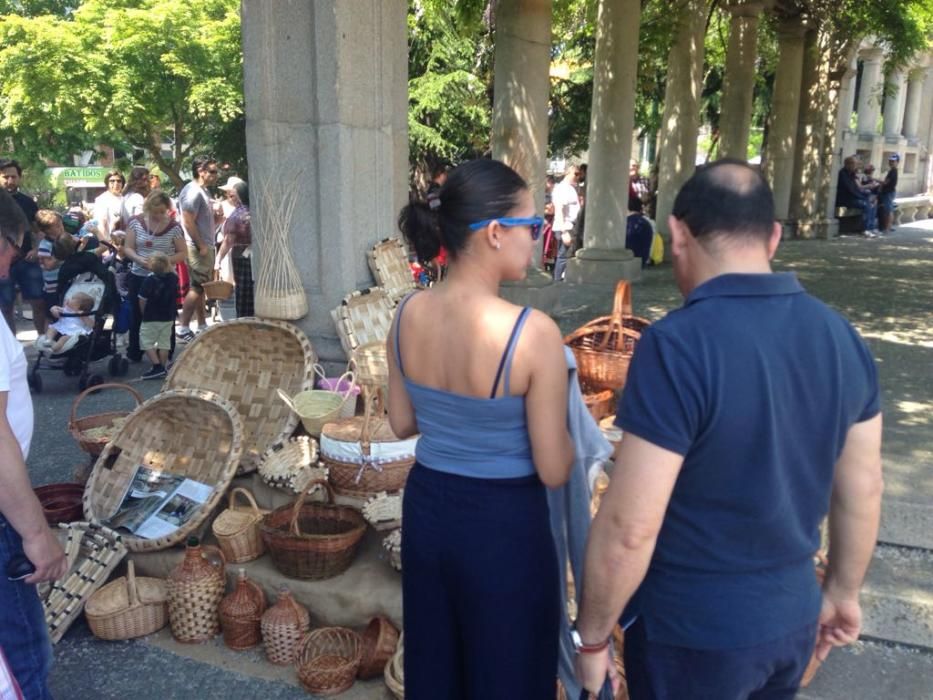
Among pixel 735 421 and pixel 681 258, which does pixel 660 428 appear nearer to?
pixel 735 421

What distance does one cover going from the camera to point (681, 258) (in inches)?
64.7

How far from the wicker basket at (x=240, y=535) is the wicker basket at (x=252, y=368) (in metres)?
0.73

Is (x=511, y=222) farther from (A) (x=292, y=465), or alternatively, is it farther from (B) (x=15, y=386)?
(A) (x=292, y=465)

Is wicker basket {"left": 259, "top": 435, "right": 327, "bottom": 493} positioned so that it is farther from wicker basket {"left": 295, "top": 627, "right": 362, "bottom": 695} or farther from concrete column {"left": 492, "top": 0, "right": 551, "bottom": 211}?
concrete column {"left": 492, "top": 0, "right": 551, "bottom": 211}

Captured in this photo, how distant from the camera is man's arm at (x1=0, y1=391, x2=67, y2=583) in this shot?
2059 mm

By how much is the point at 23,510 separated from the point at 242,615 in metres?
1.45

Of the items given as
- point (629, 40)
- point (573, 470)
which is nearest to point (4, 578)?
point (573, 470)

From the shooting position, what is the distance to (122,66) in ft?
74.6

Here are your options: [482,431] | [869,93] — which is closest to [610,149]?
[482,431]

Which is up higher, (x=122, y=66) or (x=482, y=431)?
(x=122, y=66)

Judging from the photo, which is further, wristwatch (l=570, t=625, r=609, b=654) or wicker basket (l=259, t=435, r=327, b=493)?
wicker basket (l=259, t=435, r=327, b=493)

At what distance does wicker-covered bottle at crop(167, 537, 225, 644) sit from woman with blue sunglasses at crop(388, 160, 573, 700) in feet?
5.50

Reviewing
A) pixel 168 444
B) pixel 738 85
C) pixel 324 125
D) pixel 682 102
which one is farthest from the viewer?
pixel 738 85

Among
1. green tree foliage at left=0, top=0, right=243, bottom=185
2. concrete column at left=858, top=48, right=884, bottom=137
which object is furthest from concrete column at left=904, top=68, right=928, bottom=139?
green tree foliage at left=0, top=0, right=243, bottom=185
